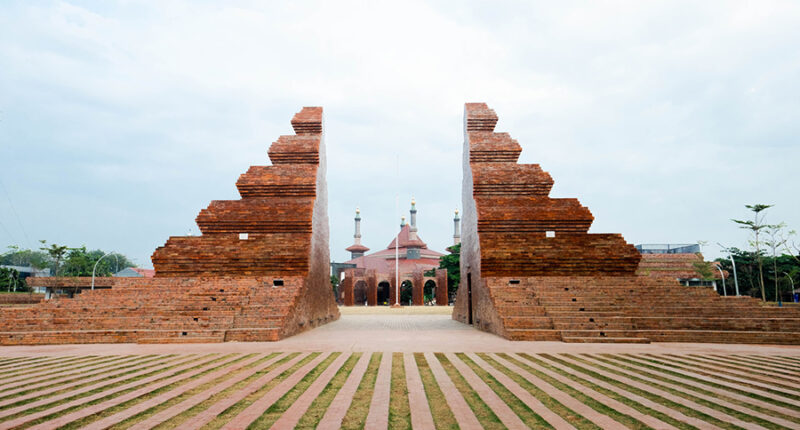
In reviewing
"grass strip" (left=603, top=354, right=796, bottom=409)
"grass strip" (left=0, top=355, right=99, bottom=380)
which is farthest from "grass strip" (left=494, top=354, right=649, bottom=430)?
"grass strip" (left=0, top=355, right=99, bottom=380)

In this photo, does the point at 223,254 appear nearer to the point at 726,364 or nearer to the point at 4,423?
the point at 4,423

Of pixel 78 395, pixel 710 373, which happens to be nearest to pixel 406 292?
pixel 710 373

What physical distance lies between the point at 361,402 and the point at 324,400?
1.14ft

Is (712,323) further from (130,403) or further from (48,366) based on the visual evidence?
(48,366)

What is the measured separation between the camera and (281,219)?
1401 cm

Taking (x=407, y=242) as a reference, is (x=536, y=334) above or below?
below

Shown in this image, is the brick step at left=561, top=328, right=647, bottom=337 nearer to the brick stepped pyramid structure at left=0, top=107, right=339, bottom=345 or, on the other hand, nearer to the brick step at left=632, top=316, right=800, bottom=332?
the brick step at left=632, top=316, right=800, bottom=332

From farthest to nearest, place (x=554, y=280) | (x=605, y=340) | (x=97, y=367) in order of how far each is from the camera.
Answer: (x=554, y=280), (x=605, y=340), (x=97, y=367)

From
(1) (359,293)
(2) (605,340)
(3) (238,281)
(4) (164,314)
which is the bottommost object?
(1) (359,293)

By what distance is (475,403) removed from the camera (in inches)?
160

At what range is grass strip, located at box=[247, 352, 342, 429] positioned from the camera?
345 centimetres

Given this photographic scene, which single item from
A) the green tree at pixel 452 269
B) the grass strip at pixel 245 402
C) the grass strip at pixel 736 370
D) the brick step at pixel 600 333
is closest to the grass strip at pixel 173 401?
Answer: the grass strip at pixel 245 402

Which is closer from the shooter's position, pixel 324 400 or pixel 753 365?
pixel 324 400

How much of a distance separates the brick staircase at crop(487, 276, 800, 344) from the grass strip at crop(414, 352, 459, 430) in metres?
4.75
